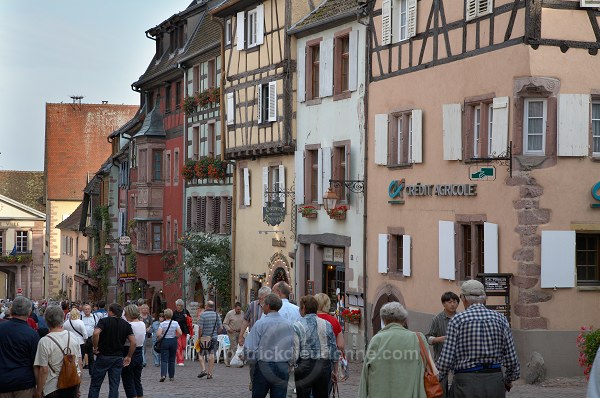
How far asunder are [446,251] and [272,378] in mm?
10764

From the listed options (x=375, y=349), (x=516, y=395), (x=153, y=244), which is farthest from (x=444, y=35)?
(x=153, y=244)

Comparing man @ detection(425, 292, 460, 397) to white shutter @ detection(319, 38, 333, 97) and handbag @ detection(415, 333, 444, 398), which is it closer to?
handbag @ detection(415, 333, 444, 398)

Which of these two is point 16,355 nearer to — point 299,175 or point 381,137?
point 381,137

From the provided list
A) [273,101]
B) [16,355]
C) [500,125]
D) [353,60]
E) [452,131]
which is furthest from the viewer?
[273,101]

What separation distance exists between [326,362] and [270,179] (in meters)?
21.8

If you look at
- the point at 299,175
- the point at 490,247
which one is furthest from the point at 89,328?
the point at 299,175

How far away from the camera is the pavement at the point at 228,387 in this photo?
1912 cm

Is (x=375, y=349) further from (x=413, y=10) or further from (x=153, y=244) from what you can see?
(x=153, y=244)

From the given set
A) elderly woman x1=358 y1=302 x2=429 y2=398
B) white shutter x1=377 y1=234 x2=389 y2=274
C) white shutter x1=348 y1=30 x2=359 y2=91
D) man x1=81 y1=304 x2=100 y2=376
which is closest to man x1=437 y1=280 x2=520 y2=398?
elderly woman x1=358 y1=302 x2=429 y2=398

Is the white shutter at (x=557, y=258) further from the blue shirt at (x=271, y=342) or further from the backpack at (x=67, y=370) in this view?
the backpack at (x=67, y=370)

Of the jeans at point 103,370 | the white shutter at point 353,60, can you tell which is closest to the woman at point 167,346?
the jeans at point 103,370

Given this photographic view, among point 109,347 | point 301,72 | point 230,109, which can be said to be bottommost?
point 109,347

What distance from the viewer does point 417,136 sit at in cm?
2466

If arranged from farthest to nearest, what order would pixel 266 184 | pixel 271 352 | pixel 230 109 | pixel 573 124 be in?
pixel 230 109 < pixel 266 184 < pixel 573 124 < pixel 271 352
